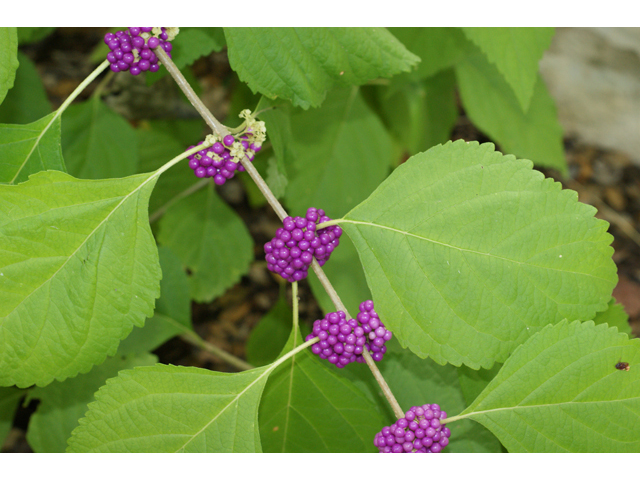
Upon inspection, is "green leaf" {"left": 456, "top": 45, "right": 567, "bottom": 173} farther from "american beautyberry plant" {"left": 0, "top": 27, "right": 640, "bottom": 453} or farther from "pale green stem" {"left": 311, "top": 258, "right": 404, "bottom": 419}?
"pale green stem" {"left": 311, "top": 258, "right": 404, "bottom": 419}

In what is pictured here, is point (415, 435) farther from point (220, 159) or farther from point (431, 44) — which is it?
point (431, 44)

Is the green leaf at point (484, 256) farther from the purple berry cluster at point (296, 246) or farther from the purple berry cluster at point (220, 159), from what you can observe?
the purple berry cluster at point (220, 159)

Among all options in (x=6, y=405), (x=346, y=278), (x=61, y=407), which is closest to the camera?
(x=61, y=407)

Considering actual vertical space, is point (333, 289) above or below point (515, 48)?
below

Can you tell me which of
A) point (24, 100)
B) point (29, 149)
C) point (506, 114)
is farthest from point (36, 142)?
point (506, 114)

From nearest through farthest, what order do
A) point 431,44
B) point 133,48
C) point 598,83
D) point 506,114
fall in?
1. point 133,48
2. point 431,44
3. point 506,114
4. point 598,83

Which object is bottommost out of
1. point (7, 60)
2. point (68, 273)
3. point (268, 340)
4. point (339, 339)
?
point (268, 340)

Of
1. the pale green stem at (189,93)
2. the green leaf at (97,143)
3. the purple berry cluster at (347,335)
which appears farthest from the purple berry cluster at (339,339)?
the green leaf at (97,143)

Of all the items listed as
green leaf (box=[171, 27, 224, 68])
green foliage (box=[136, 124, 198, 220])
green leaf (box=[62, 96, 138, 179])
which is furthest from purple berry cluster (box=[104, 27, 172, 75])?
green foliage (box=[136, 124, 198, 220])
